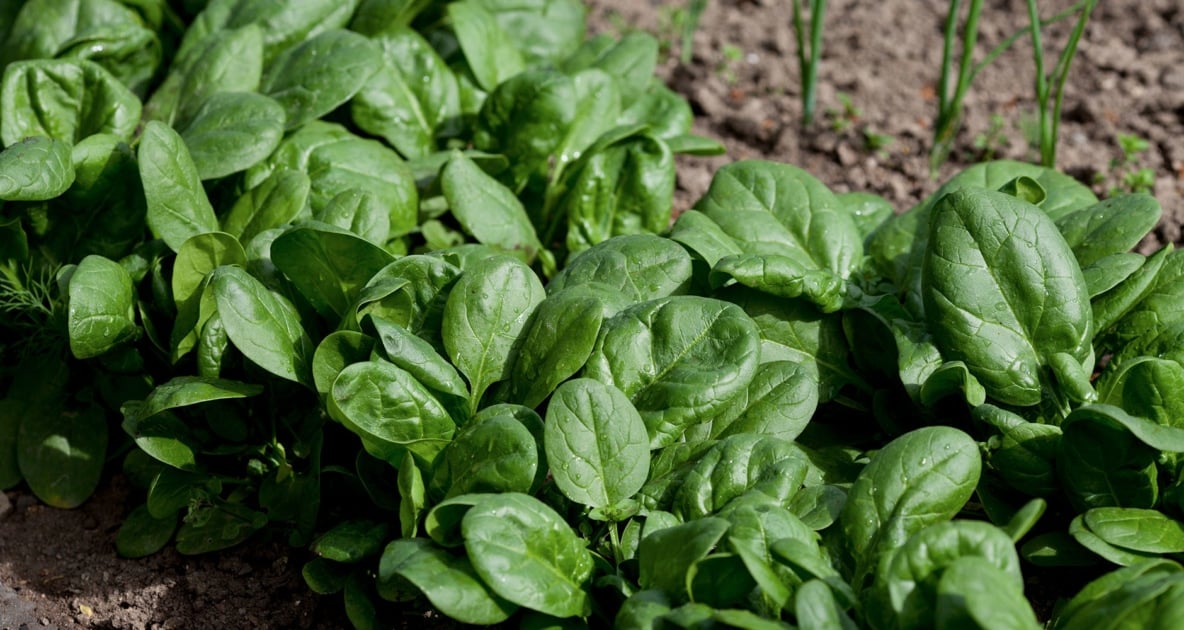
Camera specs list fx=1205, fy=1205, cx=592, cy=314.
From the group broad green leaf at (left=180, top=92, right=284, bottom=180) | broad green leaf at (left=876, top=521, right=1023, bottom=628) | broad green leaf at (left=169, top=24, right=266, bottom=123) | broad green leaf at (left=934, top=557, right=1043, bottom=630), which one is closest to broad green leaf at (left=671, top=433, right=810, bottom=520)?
broad green leaf at (left=876, top=521, right=1023, bottom=628)

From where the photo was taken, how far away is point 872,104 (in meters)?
4.13

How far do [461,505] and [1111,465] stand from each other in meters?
1.19

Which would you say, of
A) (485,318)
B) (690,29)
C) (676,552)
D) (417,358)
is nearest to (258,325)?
(417,358)

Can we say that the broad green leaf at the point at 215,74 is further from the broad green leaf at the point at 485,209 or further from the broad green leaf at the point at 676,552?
the broad green leaf at the point at 676,552

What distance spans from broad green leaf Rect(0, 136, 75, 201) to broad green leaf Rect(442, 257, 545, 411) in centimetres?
90

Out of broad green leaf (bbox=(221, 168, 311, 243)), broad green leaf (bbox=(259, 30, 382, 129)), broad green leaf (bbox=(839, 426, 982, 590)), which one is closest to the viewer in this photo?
broad green leaf (bbox=(839, 426, 982, 590))

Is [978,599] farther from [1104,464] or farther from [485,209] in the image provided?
[485,209]

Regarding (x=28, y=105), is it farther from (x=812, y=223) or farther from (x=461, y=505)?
(x=812, y=223)

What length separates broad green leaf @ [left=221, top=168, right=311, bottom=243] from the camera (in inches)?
110

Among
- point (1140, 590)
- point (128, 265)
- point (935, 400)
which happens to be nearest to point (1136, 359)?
point (935, 400)

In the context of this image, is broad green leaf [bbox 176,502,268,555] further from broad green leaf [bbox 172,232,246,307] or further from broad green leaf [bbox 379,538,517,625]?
broad green leaf [bbox 379,538,517,625]

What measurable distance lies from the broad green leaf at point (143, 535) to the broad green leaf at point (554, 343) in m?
0.85

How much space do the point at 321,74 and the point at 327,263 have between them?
0.85m

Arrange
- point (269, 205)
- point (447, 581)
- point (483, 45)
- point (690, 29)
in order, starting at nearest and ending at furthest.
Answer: point (447, 581)
point (269, 205)
point (483, 45)
point (690, 29)
